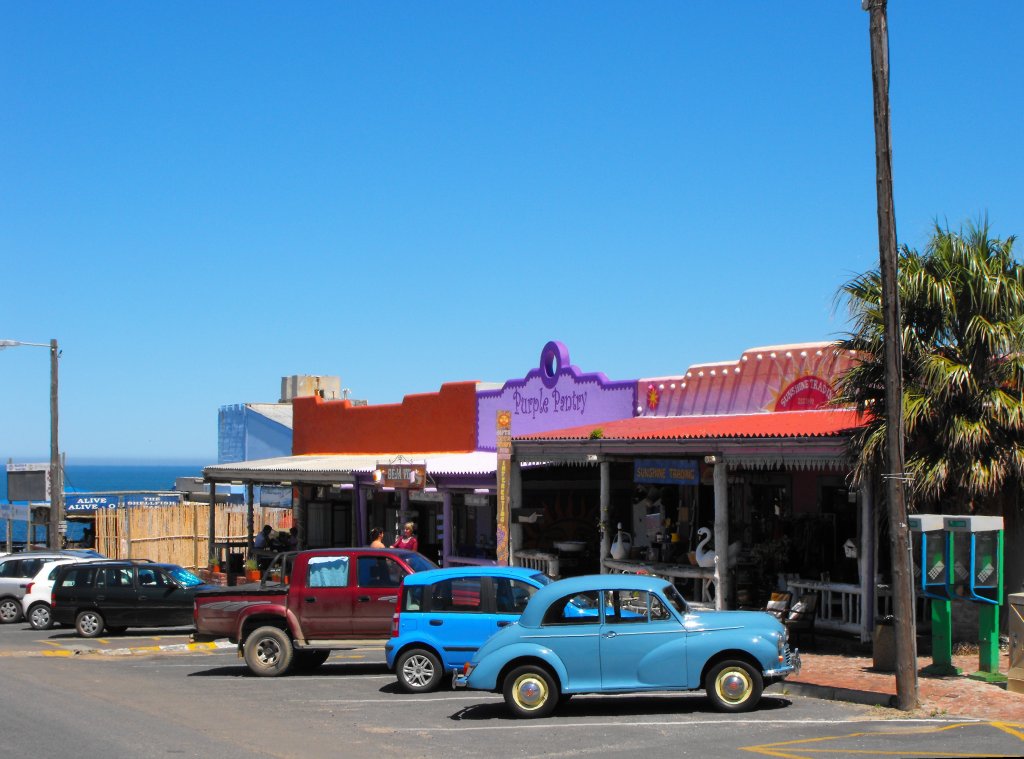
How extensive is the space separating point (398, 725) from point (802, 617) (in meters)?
6.73

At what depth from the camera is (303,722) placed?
1336cm

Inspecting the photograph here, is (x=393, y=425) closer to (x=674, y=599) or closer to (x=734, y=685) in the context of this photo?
(x=674, y=599)

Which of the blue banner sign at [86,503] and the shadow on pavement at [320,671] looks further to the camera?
the blue banner sign at [86,503]

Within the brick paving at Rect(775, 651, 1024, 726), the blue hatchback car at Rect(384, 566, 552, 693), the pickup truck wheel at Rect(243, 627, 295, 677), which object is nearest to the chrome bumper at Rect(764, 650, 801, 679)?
the brick paving at Rect(775, 651, 1024, 726)

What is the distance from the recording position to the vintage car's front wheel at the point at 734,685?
511 inches

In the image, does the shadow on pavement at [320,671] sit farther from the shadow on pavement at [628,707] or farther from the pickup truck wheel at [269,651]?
the shadow on pavement at [628,707]

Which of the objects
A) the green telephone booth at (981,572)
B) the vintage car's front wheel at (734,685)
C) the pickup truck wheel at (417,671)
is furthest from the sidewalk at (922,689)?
the pickup truck wheel at (417,671)

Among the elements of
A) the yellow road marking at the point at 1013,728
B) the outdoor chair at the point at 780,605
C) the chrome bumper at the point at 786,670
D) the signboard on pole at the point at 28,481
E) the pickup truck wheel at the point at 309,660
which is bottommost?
the pickup truck wheel at the point at 309,660

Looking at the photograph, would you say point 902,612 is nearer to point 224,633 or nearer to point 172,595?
point 224,633

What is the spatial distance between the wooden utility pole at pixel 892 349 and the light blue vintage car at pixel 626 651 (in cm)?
129

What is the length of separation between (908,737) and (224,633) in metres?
9.39

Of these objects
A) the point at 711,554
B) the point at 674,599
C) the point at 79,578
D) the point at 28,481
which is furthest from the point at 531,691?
the point at 28,481

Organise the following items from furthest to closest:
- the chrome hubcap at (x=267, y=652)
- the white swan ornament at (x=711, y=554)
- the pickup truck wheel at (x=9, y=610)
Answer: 1. the pickup truck wheel at (x=9, y=610)
2. the white swan ornament at (x=711, y=554)
3. the chrome hubcap at (x=267, y=652)

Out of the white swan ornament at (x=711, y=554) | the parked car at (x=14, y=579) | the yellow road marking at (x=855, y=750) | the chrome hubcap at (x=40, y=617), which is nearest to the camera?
the yellow road marking at (x=855, y=750)
